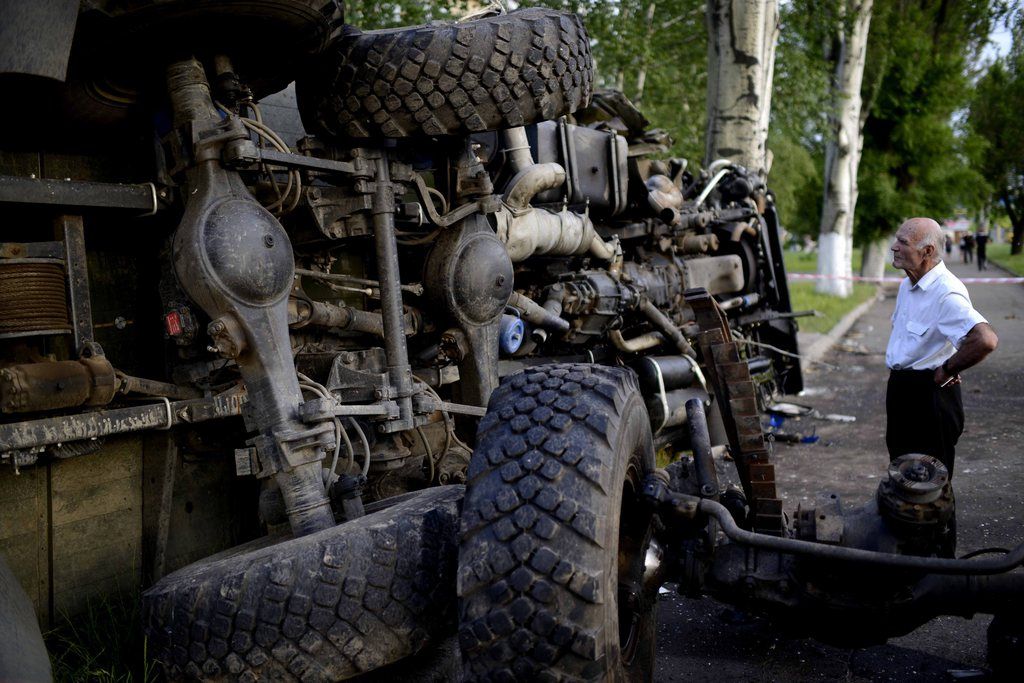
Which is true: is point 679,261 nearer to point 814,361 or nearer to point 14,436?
point 14,436

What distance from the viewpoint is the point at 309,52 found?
3305mm

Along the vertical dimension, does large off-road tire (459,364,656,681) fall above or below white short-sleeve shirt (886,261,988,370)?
below

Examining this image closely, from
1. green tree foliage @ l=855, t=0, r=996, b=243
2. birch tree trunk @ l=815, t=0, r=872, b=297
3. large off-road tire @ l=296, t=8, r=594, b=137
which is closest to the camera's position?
large off-road tire @ l=296, t=8, r=594, b=137

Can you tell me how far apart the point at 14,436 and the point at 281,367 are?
76cm

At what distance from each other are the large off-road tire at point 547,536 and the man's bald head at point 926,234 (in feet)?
8.04

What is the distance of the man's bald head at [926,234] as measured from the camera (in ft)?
15.1

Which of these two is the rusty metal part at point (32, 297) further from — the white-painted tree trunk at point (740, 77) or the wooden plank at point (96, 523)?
the white-painted tree trunk at point (740, 77)

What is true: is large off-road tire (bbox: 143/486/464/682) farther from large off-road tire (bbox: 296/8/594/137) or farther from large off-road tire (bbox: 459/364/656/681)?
large off-road tire (bbox: 296/8/594/137)

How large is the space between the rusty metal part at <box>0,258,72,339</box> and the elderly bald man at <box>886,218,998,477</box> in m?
3.56

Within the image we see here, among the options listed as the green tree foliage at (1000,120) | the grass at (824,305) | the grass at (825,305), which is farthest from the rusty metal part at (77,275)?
the green tree foliage at (1000,120)

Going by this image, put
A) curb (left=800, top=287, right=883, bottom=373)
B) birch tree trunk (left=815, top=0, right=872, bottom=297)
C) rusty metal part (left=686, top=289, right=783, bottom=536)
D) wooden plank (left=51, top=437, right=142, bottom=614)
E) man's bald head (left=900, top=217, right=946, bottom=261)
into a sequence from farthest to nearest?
birch tree trunk (left=815, top=0, right=872, bottom=297) → curb (left=800, top=287, right=883, bottom=373) → man's bald head (left=900, top=217, right=946, bottom=261) → rusty metal part (left=686, top=289, right=783, bottom=536) → wooden plank (left=51, top=437, right=142, bottom=614)

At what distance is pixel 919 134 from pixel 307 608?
32445mm

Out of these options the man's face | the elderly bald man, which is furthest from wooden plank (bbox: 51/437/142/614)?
the man's face

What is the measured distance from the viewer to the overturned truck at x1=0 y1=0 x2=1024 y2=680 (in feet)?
8.45
